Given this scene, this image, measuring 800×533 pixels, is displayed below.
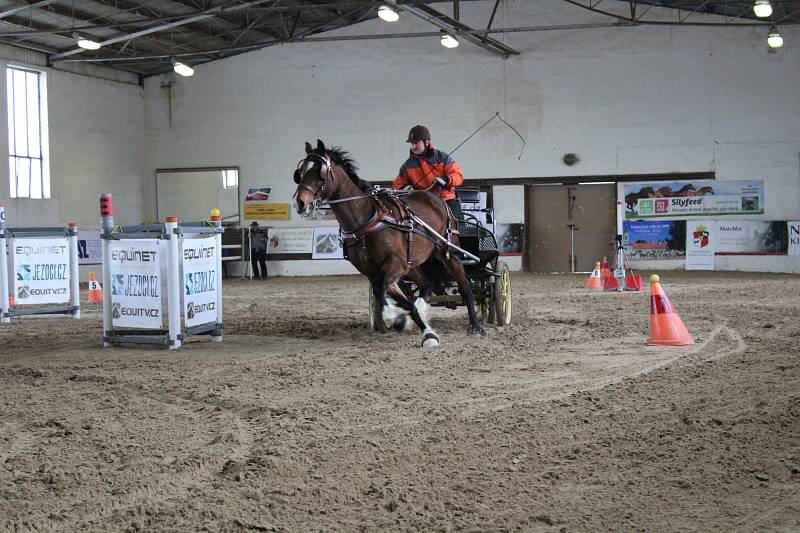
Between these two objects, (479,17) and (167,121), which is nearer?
(479,17)

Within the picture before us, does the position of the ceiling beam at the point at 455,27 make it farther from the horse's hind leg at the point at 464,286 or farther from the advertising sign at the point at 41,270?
the horse's hind leg at the point at 464,286

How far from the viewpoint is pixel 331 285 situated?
1997 centimetres

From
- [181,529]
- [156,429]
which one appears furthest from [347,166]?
[181,529]

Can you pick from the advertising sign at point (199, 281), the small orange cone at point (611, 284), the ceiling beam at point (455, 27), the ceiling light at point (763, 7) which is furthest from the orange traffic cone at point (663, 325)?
the ceiling light at point (763, 7)

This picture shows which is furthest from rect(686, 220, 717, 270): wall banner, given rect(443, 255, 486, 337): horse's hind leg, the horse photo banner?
rect(443, 255, 486, 337): horse's hind leg

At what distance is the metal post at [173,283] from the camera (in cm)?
874

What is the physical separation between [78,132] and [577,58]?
47.0 ft

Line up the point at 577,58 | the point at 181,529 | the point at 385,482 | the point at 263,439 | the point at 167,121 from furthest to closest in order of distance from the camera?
the point at 167,121, the point at 577,58, the point at 263,439, the point at 385,482, the point at 181,529

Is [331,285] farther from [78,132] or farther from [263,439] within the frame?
[263,439]

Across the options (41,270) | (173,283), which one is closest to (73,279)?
(41,270)

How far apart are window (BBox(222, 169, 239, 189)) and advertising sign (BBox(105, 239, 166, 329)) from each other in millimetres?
16654

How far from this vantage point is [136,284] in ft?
30.2

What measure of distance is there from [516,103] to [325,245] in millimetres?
7050

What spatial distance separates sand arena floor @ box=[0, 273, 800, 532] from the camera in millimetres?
3570
